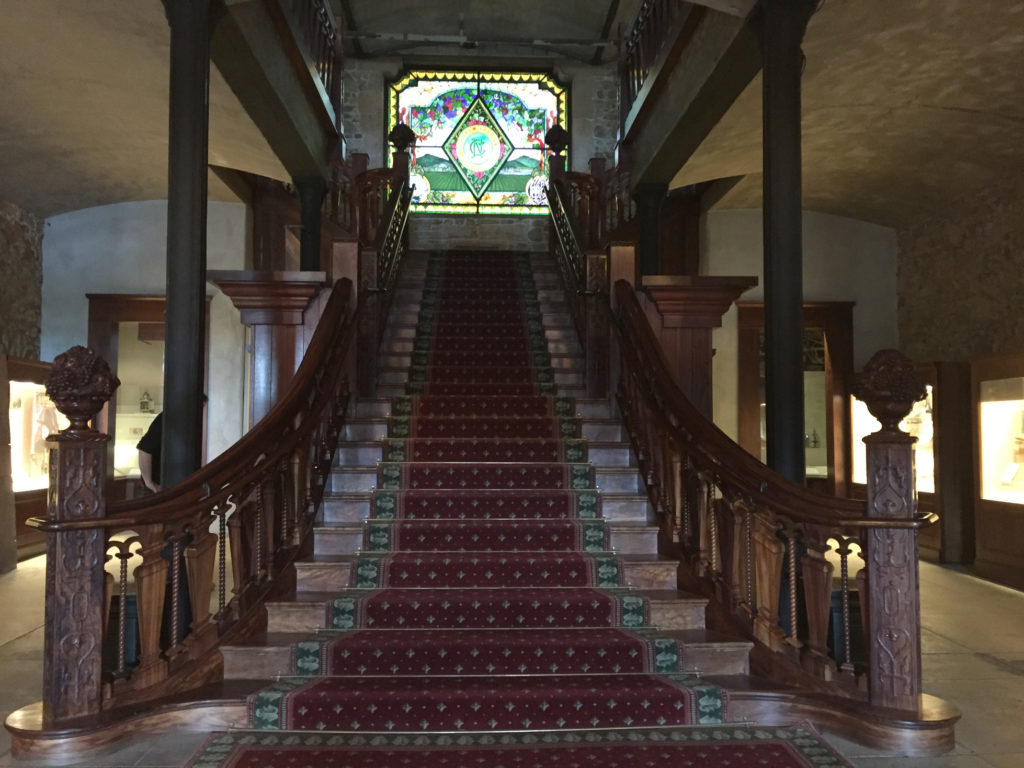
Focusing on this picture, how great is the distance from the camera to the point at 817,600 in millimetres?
3135

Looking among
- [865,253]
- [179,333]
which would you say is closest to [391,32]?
[865,253]

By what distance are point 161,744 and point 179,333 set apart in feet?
7.24

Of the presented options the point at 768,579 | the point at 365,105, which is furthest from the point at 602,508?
the point at 365,105

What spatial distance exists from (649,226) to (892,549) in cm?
648

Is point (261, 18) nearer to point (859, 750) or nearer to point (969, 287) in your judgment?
point (859, 750)

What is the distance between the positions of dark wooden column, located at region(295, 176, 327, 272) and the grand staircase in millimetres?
3596

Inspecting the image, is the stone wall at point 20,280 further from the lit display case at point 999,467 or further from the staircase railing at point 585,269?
the lit display case at point 999,467

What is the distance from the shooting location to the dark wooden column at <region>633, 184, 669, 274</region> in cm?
896

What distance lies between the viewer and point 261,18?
20.5ft

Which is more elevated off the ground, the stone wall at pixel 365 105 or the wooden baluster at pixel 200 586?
the stone wall at pixel 365 105

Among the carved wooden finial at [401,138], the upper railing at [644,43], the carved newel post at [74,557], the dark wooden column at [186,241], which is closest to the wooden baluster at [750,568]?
the carved newel post at [74,557]

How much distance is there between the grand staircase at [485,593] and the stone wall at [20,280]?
5.03 metres

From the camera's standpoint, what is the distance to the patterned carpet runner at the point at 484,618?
2.95 metres

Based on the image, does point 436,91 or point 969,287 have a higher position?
point 436,91
